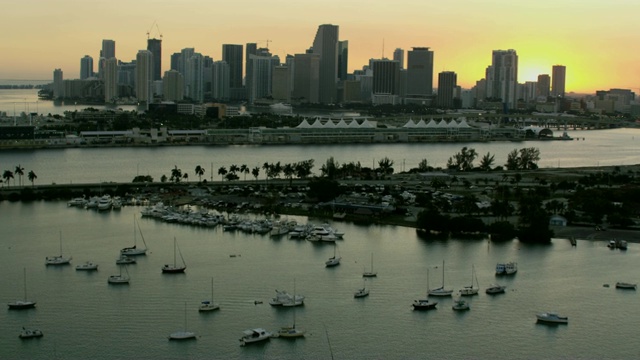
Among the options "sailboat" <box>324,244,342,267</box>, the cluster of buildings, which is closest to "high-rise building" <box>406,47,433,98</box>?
the cluster of buildings

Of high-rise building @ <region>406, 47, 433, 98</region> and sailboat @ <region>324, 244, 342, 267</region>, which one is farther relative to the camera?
high-rise building @ <region>406, 47, 433, 98</region>

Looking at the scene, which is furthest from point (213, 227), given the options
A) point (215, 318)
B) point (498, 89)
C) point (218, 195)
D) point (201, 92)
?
point (498, 89)

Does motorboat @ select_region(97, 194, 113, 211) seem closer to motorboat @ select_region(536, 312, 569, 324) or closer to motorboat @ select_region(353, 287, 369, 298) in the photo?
motorboat @ select_region(353, 287, 369, 298)

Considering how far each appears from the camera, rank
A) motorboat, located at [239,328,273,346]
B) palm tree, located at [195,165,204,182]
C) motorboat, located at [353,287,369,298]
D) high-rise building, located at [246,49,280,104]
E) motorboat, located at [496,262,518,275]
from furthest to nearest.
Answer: high-rise building, located at [246,49,280,104], palm tree, located at [195,165,204,182], motorboat, located at [496,262,518,275], motorboat, located at [353,287,369,298], motorboat, located at [239,328,273,346]

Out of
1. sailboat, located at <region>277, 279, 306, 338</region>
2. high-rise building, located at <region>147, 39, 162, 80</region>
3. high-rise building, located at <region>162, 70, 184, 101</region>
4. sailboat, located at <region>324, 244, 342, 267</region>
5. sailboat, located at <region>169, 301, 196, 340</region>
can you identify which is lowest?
sailboat, located at <region>169, 301, 196, 340</region>

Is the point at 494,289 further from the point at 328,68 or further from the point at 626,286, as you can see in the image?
the point at 328,68

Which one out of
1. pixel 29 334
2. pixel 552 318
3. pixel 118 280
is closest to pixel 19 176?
pixel 118 280

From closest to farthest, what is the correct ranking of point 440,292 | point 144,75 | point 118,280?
point 440,292 < point 118,280 < point 144,75
